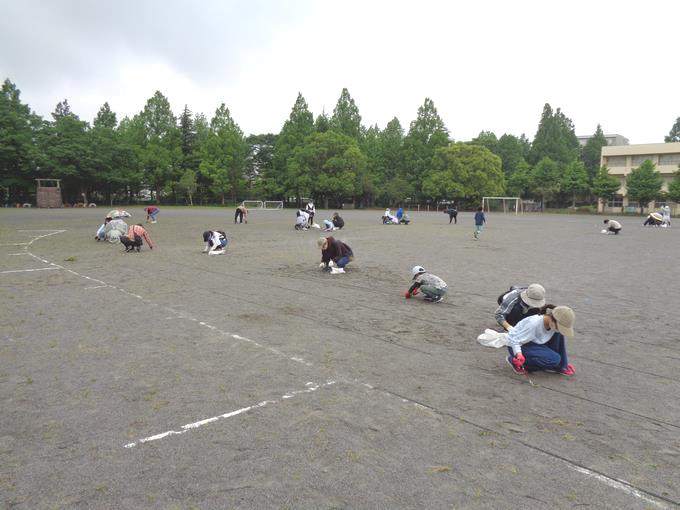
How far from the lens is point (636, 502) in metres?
2.82

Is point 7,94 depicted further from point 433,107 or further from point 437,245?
point 437,245

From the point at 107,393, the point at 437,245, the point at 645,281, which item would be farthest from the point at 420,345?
the point at 437,245

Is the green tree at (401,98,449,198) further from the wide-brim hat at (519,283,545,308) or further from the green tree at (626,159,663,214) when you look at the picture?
the wide-brim hat at (519,283,545,308)

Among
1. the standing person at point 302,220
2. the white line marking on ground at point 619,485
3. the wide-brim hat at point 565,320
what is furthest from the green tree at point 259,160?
the white line marking on ground at point 619,485

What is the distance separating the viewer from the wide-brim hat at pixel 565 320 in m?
4.52

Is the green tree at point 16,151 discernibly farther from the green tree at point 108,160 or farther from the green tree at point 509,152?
the green tree at point 509,152

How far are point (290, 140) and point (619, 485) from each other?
73.0 meters

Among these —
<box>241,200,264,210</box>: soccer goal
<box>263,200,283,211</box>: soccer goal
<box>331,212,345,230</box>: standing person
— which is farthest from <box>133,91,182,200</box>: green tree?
<box>331,212,345,230</box>: standing person

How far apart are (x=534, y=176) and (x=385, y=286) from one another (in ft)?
220

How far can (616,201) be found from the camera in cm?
6869

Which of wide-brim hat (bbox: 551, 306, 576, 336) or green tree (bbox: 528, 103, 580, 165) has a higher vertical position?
green tree (bbox: 528, 103, 580, 165)

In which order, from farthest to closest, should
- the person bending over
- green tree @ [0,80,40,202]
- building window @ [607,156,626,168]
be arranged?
1. building window @ [607,156,626,168]
2. green tree @ [0,80,40,202]
3. the person bending over

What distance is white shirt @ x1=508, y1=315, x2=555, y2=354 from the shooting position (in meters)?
4.93

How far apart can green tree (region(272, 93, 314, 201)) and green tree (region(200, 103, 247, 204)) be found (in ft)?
17.5
